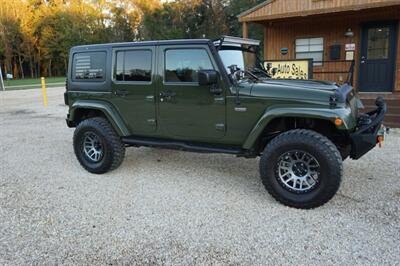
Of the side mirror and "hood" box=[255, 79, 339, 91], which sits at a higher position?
the side mirror

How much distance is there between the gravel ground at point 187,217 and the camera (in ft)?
9.44

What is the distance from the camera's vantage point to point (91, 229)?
335cm

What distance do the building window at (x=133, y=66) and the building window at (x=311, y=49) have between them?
25.9 feet

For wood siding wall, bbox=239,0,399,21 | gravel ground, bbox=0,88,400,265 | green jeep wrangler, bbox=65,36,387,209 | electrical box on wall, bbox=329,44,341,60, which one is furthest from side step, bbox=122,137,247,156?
electrical box on wall, bbox=329,44,341,60

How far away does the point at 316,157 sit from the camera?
11.5 feet

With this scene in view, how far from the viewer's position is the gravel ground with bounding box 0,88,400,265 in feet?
9.44

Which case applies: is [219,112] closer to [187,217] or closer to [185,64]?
[185,64]

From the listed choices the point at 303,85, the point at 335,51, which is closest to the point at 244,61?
the point at 303,85

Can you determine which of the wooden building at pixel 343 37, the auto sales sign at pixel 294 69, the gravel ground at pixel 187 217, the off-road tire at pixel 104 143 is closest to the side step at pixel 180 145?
the off-road tire at pixel 104 143

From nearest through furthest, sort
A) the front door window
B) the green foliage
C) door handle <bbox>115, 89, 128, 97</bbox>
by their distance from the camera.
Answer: door handle <bbox>115, 89, 128, 97</bbox> → the front door window → the green foliage

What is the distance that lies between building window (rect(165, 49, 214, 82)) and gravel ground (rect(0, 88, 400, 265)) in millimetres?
1449

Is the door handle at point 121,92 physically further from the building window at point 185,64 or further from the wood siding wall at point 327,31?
the wood siding wall at point 327,31

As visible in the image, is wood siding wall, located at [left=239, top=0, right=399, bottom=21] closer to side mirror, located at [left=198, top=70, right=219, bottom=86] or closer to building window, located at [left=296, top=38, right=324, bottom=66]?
building window, located at [left=296, top=38, right=324, bottom=66]

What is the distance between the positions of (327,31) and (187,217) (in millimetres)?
9376
